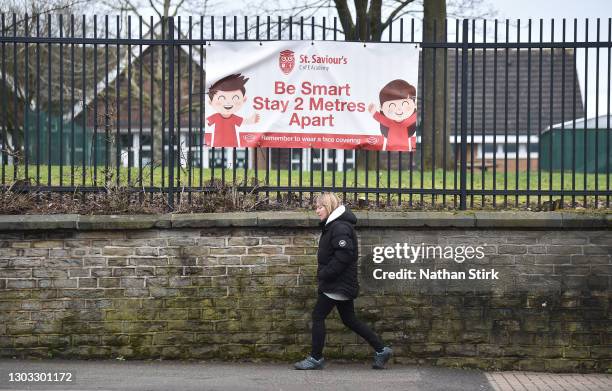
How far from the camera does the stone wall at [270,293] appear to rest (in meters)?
7.66

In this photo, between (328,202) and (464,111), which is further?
(464,111)

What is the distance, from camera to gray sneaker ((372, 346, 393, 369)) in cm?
733

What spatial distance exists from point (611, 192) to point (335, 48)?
124 inches

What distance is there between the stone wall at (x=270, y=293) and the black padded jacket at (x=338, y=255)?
1.88 feet

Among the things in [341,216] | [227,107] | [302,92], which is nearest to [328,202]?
[341,216]

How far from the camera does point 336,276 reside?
23.1 ft

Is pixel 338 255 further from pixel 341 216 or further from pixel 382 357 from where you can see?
pixel 382 357

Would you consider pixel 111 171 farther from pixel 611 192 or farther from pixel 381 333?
pixel 611 192

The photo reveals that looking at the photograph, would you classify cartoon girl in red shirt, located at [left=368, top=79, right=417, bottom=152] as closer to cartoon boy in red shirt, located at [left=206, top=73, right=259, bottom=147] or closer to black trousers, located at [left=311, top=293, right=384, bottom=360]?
cartoon boy in red shirt, located at [left=206, top=73, right=259, bottom=147]

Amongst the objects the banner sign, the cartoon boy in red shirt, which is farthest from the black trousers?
the cartoon boy in red shirt

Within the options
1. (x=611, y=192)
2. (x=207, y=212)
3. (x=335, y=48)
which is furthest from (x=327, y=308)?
(x=611, y=192)

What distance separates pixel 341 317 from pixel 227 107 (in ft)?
8.17

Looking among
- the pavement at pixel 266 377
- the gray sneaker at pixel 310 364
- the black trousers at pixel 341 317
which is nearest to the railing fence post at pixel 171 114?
the pavement at pixel 266 377

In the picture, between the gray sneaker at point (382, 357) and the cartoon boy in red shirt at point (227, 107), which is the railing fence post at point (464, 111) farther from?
the cartoon boy in red shirt at point (227, 107)
